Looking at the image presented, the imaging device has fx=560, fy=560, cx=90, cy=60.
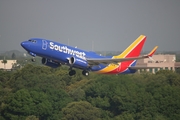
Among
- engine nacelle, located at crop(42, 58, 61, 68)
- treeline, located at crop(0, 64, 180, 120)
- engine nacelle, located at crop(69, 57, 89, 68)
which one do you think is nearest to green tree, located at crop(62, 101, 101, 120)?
treeline, located at crop(0, 64, 180, 120)

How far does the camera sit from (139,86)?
403 ft

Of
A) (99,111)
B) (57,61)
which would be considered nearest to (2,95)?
(99,111)

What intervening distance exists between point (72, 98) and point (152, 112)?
21.3 metres

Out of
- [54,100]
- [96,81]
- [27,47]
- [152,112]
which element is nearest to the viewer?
[27,47]

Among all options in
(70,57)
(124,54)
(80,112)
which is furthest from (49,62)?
(80,112)

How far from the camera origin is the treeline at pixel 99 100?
356 ft

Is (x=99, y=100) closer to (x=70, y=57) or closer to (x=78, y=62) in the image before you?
(x=78, y=62)

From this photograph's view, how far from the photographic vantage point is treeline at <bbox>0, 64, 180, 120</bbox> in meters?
108

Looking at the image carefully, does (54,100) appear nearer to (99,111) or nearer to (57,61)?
(99,111)

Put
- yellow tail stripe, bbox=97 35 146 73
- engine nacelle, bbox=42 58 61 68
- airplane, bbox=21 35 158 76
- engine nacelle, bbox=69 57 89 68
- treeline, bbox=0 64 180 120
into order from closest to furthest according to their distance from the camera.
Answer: airplane, bbox=21 35 158 76 < engine nacelle, bbox=69 57 89 68 < engine nacelle, bbox=42 58 61 68 < yellow tail stripe, bbox=97 35 146 73 < treeline, bbox=0 64 180 120

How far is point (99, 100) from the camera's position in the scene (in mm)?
119062

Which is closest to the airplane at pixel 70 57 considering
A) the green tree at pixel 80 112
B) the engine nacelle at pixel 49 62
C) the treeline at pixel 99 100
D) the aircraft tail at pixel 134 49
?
the engine nacelle at pixel 49 62

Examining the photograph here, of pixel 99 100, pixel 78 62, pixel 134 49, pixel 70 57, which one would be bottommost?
pixel 99 100

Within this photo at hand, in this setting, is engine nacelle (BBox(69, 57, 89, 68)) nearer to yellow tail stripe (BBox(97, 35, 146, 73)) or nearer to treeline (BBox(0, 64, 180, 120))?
yellow tail stripe (BBox(97, 35, 146, 73))
